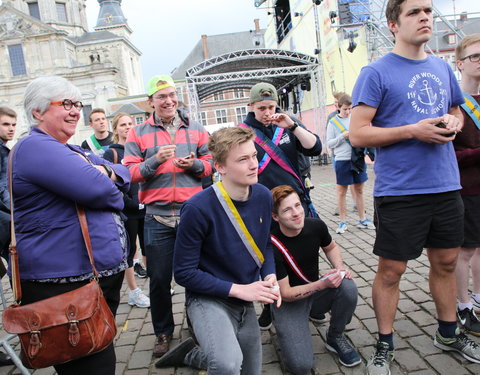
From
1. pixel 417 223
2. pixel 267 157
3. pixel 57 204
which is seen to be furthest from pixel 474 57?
pixel 57 204

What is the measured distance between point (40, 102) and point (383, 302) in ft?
7.90

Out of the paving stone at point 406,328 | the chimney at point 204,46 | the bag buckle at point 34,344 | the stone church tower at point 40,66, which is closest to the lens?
the bag buckle at point 34,344

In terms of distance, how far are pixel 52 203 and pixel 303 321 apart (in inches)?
77.6

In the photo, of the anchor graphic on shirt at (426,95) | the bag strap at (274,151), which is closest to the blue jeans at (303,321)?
the bag strap at (274,151)

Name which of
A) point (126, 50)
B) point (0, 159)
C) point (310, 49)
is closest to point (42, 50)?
Result: point (126, 50)

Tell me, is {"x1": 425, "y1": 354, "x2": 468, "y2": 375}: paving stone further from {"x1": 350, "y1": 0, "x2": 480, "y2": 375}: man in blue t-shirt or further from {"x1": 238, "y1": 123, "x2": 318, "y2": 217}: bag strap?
{"x1": 238, "y1": 123, "x2": 318, "y2": 217}: bag strap

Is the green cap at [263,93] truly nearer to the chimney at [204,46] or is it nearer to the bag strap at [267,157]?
the bag strap at [267,157]

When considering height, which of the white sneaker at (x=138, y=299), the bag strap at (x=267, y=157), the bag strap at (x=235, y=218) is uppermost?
the bag strap at (x=267, y=157)

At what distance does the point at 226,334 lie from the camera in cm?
215

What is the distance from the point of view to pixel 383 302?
2578mm

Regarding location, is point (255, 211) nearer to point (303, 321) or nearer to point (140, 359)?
point (303, 321)

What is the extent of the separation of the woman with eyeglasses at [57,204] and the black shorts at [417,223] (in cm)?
169

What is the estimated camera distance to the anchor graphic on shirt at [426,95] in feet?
7.80

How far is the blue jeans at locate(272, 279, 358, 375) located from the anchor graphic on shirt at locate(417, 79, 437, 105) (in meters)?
1.40
